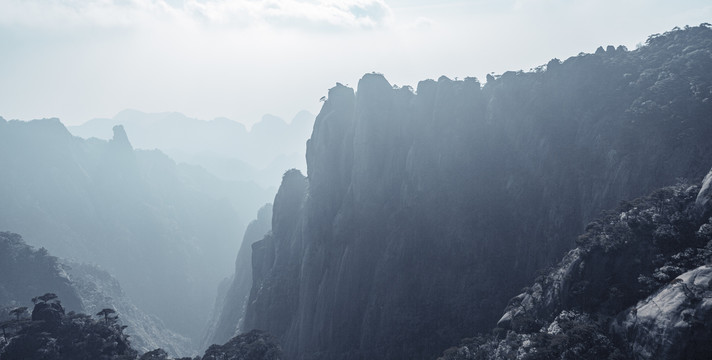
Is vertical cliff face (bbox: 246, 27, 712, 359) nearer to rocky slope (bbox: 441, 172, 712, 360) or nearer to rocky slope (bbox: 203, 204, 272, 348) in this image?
rocky slope (bbox: 441, 172, 712, 360)

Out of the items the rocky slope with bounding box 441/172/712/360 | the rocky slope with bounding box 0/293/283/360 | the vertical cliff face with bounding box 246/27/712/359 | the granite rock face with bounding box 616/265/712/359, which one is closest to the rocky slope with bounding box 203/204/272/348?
the vertical cliff face with bounding box 246/27/712/359

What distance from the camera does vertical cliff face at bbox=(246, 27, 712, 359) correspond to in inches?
2995

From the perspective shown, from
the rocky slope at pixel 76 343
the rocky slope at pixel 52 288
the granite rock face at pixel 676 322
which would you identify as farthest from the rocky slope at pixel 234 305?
the granite rock face at pixel 676 322

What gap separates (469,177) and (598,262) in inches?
1640

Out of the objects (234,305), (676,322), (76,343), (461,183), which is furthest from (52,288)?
(676,322)

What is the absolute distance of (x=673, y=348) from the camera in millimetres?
39750

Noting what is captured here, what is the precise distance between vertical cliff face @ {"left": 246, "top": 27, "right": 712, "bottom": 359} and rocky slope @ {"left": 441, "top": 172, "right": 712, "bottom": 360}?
1627cm

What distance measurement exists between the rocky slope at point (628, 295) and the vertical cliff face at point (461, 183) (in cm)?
1627

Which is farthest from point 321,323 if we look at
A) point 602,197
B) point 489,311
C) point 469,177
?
point 602,197

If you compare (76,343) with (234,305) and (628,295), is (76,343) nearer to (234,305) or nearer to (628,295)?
(628,295)

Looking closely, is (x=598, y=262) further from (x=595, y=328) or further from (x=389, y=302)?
(x=389, y=302)

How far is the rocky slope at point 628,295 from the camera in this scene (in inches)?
1601

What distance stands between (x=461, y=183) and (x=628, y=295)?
46835 mm

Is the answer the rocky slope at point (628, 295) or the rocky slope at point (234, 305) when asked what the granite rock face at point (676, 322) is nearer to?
the rocky slope at point (628, 295)
